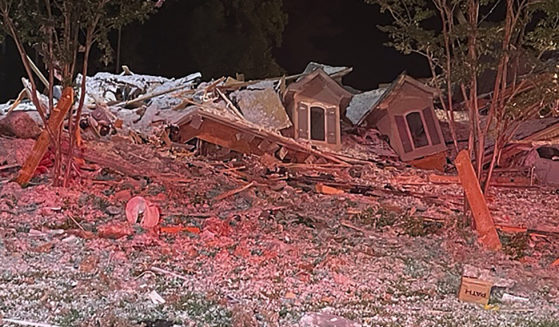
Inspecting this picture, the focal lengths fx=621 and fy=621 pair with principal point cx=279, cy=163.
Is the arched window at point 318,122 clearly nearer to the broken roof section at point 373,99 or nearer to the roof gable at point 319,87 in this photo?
the roof gable at point 319,87

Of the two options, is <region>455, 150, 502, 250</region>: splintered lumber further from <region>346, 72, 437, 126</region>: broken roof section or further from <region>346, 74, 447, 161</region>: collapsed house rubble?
<region>346, 72, 437, 126</region>: broken roof section

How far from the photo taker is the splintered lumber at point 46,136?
10328 millimetres

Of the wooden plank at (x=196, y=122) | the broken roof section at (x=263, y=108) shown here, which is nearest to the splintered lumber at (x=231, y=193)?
the wooden plank at (x=196, y=122)

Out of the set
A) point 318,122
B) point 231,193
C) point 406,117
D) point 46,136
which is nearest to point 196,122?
point 318,122

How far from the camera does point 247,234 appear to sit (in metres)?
8.74

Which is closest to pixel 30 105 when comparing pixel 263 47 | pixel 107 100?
pixel 107 100

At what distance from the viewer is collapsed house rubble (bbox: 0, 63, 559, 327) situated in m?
5.81

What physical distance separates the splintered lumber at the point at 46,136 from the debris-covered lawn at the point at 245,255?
0.28 m

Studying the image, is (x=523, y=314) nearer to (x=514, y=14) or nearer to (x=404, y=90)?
(x=514, y=14)

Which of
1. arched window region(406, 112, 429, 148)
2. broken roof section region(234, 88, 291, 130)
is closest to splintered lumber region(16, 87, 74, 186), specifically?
broken roof section region(234, 88, 291, 130)

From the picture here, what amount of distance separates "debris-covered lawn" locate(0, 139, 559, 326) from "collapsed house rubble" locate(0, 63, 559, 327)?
3 centimetres

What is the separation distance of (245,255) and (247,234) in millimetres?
1163

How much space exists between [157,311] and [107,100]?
1644 centimetres

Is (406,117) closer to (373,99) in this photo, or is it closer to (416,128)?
(416,128)
